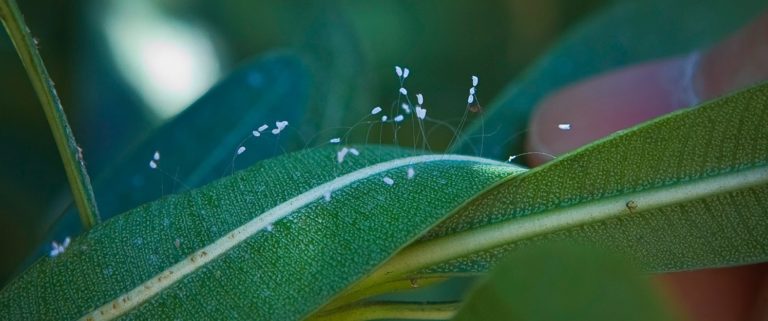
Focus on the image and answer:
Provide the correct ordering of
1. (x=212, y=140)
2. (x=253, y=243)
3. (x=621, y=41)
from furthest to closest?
(x=621, y=41) < (x=212, y=140) < (x=253, y=243)

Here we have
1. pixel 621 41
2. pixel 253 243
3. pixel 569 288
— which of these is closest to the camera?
pixel 569 288

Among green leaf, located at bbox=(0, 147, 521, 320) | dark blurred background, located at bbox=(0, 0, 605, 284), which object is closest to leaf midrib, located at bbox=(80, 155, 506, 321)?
green leaf, located at bbox=(0, 147, 521, 320)

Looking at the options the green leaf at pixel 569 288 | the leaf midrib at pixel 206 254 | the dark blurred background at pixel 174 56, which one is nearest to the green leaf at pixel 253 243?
Answer: the leaf midrib at pixel 206 254

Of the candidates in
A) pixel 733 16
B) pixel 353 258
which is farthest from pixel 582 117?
pixel 353 258

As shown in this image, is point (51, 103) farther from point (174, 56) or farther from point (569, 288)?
point (174, 56)

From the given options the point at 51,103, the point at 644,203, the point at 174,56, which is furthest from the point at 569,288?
the point at 174,56

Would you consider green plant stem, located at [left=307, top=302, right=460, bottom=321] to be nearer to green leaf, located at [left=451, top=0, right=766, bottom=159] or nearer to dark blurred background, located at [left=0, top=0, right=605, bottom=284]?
green leaf, located at [left=451, top=0, right=766, bottom=159]

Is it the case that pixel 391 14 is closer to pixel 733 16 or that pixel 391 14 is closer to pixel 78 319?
pixel 733 16
